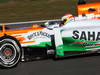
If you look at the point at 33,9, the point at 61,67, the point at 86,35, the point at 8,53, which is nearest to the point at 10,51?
the point at 8,53

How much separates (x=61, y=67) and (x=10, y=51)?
4.10ft

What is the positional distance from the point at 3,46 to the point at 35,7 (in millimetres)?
12146

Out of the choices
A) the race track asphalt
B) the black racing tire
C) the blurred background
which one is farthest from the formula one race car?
the blurred background

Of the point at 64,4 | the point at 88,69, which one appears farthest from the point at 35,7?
the point at 88,69

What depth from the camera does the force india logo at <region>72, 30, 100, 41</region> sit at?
7078mm

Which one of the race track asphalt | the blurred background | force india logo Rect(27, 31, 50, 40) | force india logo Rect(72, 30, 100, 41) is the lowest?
the race track asphalt

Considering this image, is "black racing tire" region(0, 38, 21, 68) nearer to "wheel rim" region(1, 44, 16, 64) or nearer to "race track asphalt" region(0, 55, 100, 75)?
"wheel rim" region(1, 44, 16, 64)

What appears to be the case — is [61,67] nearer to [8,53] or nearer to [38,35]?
[38,35]

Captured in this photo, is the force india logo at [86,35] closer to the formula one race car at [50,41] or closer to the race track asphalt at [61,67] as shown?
the formula one race car at [50,41]

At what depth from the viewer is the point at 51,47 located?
7094 millimetres

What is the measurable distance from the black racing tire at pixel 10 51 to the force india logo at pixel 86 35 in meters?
1.43

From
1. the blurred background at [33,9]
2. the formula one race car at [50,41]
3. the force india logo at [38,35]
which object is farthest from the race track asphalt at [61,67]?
the blurred background at [33,9]

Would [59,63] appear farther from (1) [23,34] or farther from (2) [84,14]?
(2) [84,14]

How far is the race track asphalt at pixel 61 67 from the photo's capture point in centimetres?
628
